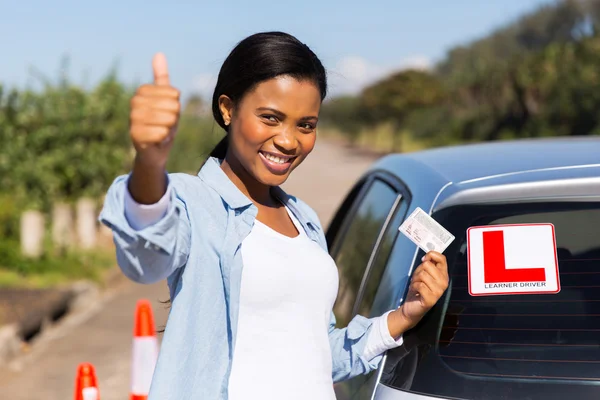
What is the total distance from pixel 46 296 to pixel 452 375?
7.40m

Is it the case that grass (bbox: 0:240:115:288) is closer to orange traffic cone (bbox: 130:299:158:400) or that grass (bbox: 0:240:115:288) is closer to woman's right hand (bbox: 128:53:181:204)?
orange traffic cone (bbox: 130:299:158:400)

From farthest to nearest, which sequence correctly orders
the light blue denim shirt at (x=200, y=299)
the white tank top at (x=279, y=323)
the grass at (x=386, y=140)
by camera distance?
the grass at (x=386, y=140) → the white tank top at (x=279, y=323) → the light blue denim shirt at (x=200, y=299)

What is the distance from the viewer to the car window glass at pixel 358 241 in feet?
10.6

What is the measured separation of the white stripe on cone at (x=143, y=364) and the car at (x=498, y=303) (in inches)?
58.2

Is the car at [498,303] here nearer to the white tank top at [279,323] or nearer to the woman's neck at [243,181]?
the white tank top at [279,323]

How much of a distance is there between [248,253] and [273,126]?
1.11 feet

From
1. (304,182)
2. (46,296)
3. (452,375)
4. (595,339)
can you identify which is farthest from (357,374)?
(304,182)

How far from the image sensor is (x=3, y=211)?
1123cm

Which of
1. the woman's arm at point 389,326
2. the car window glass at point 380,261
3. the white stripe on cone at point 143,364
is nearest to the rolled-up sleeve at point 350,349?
the woman's arm at point 389,326

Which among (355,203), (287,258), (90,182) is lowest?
(287,258)

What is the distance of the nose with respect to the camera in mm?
2262

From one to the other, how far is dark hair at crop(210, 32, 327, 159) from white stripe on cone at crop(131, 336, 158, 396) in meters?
1.97

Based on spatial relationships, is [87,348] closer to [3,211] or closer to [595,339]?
[3,211]

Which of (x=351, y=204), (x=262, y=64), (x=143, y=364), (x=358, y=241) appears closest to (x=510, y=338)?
(x=262, y=64)
